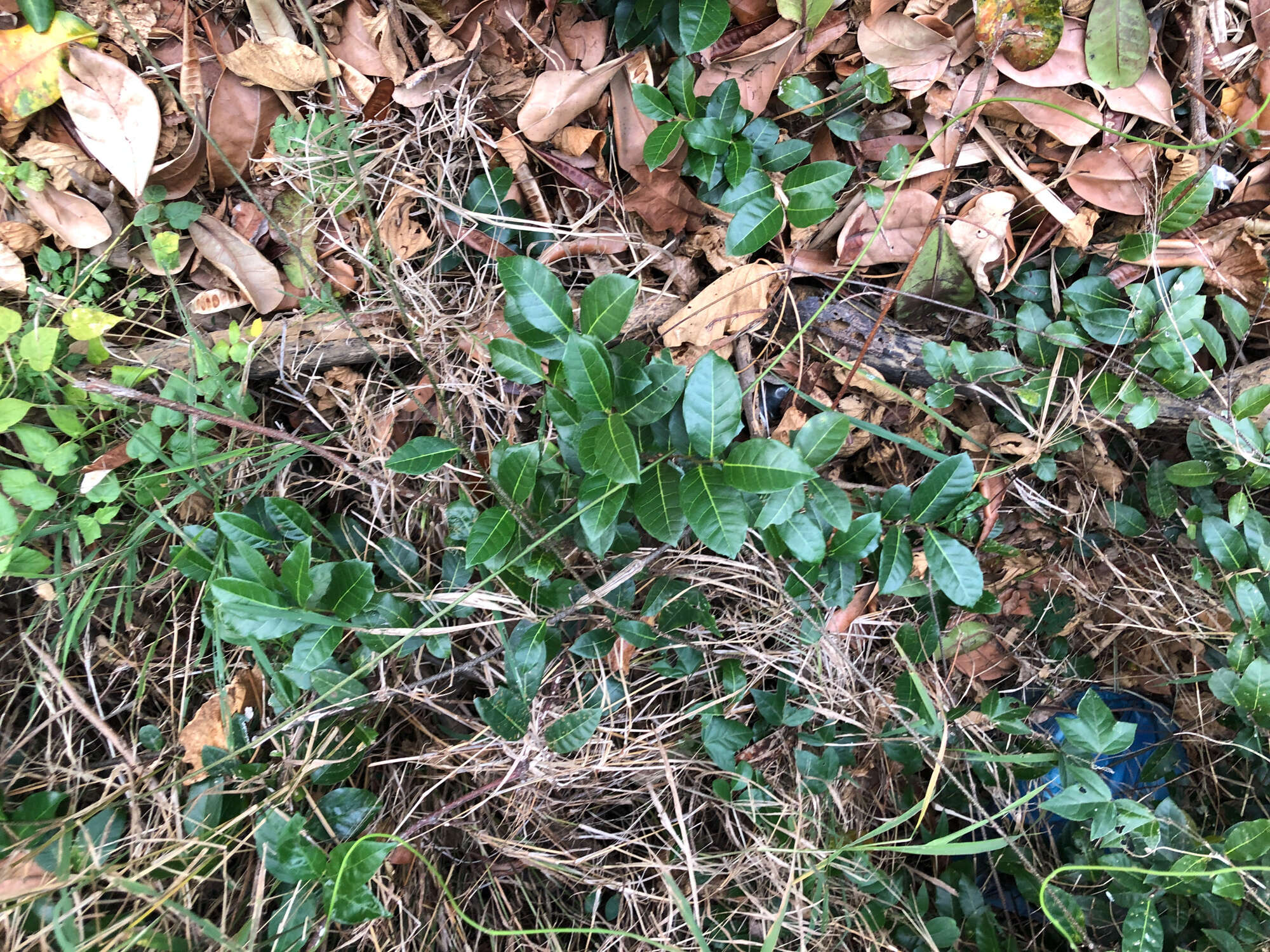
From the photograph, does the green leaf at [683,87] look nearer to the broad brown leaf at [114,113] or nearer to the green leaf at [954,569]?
the green leaf at [954,569]

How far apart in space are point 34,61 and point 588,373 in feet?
4.76

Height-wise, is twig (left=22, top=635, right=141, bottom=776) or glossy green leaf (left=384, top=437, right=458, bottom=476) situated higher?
glossy green leaf (left=384, top=437, right=458, bottom=476)

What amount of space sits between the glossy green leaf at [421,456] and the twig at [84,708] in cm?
84

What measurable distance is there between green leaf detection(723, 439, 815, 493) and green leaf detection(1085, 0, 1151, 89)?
3.84ft

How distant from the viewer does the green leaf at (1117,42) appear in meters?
1.57

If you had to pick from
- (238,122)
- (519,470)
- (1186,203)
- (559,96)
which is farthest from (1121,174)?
(238,122)

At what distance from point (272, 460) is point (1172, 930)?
6.78 feet

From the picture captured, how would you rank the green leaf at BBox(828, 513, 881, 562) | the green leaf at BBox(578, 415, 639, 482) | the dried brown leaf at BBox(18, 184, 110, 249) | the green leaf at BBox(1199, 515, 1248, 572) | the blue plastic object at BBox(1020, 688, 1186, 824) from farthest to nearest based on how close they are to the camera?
the blue plastic object at BBox(1020, 688, 1186, 824), the dried brown leaf at BBox(18, 184, 110, 249), the green leaf at BBox(1199, 515, 1248, 572), the green leaf at BBox(828, 513, 881, 562), the green leaf at BBox(578, 415, 639, 482)

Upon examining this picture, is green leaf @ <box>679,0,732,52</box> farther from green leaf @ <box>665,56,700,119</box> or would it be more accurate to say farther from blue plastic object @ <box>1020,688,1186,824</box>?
blue plastic object @ <box>1020,688,1186,824</box>

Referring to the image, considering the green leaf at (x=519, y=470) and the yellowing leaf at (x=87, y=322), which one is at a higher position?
the yellowing leaf at (x=87, y=322)

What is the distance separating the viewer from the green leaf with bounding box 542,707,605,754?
1.51m

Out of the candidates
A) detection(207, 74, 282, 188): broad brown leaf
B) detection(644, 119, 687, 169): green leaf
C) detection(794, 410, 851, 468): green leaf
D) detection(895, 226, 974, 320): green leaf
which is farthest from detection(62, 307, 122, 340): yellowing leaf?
detection(895, 226, 974, 320): green leaf

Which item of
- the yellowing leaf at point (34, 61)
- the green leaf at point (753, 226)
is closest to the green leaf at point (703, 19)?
the green leaf at point (753, 226)

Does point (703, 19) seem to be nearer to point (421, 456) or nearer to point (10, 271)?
point (421, 456)
